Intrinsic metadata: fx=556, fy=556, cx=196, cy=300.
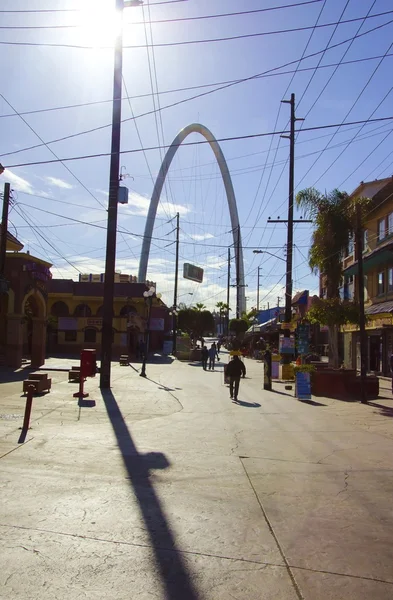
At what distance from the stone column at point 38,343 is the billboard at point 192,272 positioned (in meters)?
30.2

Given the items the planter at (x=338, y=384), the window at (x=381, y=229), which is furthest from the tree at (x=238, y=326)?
the planter at (x=338, y=384)

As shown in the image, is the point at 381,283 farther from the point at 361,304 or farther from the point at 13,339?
the point at 13,339

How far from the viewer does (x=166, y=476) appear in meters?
7.54

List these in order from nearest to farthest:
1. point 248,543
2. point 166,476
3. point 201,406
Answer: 1. point 248,543
2. point 166,476
3. point 201,406

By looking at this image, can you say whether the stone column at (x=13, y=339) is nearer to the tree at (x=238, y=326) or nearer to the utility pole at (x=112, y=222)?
the utility pole at (x=112, y=222)

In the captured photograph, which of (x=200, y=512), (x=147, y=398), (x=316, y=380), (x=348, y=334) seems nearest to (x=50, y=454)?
(x=200, y=512)

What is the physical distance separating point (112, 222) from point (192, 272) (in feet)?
136

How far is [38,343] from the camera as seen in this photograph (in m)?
29.1

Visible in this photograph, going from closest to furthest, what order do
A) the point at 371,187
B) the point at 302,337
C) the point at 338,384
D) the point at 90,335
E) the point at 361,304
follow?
1. the point at 361,304
2. the point at 338,384
3. the point at 302,337
4. the point at 371,187
5. the point at 90,335

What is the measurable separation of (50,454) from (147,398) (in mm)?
8682

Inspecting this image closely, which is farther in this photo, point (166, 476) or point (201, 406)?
point (201, 406)

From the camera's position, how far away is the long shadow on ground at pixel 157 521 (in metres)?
4.24

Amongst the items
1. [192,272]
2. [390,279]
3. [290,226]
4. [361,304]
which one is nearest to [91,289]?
[192,272]

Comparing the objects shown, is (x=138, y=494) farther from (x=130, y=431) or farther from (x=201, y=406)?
(x=201, y=406)
